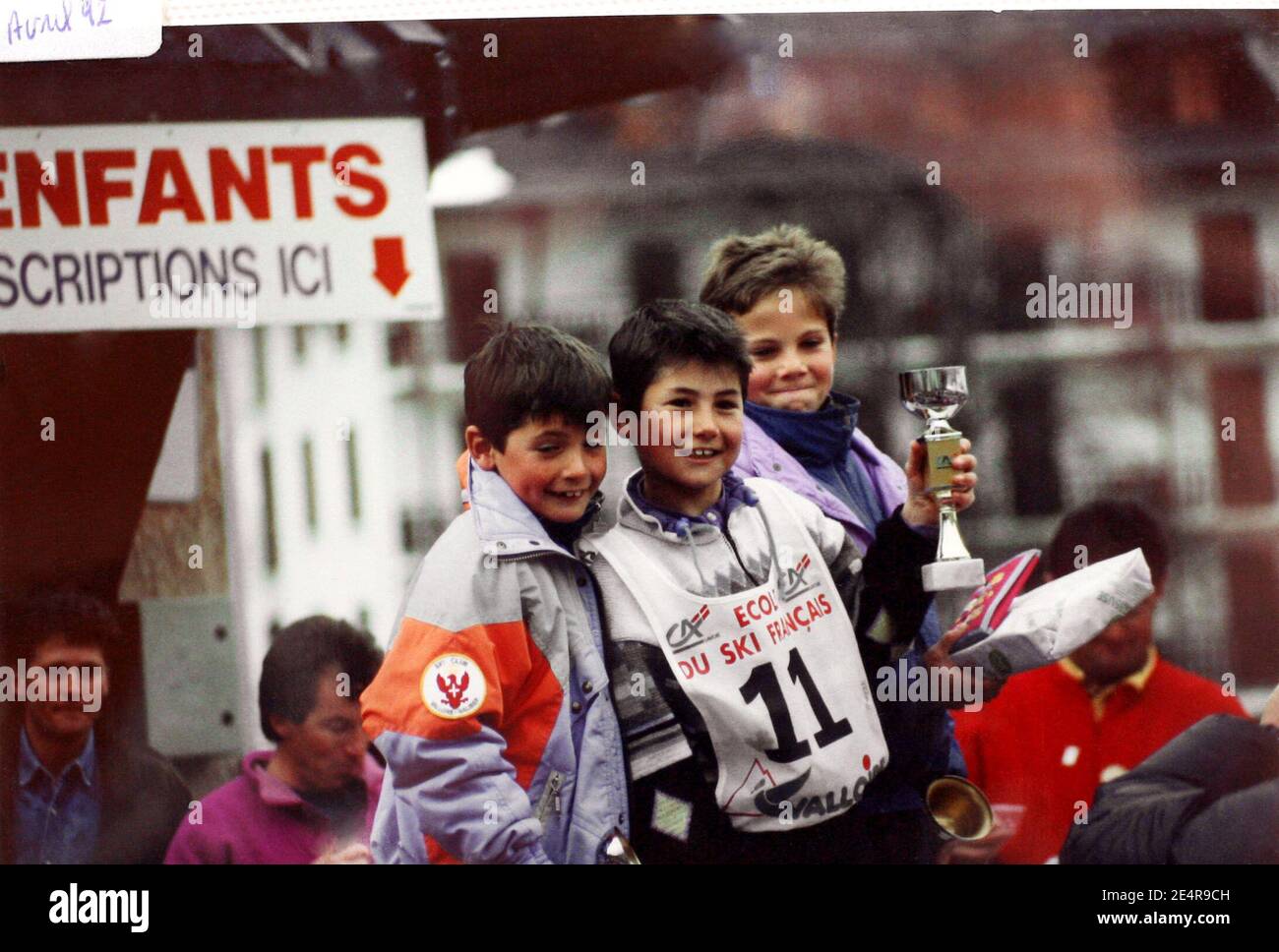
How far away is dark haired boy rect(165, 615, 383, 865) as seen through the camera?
3047mm

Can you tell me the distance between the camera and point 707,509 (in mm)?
3064

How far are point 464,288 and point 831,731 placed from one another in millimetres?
1268

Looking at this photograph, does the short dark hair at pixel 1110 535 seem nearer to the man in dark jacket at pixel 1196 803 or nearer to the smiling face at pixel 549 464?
the man in dark jacket at pixel 1196 803

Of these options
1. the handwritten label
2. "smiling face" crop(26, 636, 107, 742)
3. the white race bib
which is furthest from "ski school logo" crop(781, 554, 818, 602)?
the handwritten label

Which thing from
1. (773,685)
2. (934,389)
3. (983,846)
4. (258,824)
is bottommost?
(983,846)

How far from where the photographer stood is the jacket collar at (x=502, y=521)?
2955 millimetres

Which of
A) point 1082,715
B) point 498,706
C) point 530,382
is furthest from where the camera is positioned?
point 1082,715

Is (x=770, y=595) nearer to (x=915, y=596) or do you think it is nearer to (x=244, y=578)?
(x=915, y=596)

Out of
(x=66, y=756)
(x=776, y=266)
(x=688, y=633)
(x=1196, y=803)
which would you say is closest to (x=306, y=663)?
(x=66, y=756)

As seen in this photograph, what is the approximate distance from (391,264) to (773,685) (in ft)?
4.15

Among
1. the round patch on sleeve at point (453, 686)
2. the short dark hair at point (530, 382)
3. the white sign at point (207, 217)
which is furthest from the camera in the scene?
the white sign at point (207, 217)

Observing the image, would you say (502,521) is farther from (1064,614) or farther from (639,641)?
(1064,614)

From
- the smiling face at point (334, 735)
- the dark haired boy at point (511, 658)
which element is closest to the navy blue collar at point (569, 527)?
the dark haired boy at point (511, 658)

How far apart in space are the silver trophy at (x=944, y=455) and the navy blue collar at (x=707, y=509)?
411 mm
